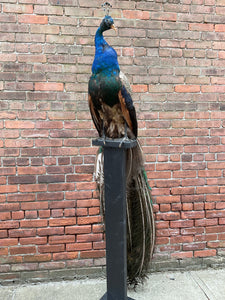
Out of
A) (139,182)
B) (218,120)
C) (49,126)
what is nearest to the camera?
(139,182)

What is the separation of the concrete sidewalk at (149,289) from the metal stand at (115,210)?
71cm

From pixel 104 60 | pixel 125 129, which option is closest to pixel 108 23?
pixel 104 60

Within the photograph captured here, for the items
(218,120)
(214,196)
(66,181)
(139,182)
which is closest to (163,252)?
(214,196)

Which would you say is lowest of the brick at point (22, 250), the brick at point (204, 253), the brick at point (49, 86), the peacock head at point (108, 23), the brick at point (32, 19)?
the brick at point (204, 253)

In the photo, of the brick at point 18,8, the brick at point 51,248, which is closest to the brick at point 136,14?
the brick at point 18,8

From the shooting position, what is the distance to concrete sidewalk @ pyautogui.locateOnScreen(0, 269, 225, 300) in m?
2.20

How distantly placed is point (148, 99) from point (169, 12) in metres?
0.82

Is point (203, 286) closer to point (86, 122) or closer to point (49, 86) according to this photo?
point (86, 122)

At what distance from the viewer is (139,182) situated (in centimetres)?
193

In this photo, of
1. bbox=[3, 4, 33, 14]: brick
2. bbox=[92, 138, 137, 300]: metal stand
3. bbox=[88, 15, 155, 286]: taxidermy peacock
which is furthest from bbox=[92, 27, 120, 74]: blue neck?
bbox=[3, 4, 33, 14]: brick

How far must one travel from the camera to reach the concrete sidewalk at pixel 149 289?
220 cm

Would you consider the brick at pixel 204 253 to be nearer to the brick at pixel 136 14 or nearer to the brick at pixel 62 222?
the brick at pixel 62 222

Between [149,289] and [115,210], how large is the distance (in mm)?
1203

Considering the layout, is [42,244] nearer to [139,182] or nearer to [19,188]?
[19,188]
